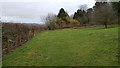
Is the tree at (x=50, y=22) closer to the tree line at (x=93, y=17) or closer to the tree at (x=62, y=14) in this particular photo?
the tree line at (x=93, y=17)

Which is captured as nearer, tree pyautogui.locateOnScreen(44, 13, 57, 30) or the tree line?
the tree line

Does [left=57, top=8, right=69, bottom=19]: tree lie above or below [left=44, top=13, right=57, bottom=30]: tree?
above

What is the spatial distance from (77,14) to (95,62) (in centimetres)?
5128

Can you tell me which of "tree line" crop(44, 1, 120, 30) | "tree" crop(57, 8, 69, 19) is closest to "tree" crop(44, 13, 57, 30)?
"tree line" crop(44, 1, 120, 30)

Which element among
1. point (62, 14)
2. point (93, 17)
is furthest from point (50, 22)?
point (93, 17)

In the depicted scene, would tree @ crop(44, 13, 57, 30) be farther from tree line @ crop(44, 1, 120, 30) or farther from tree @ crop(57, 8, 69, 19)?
tree @ crop(57, 8, 69, 19)

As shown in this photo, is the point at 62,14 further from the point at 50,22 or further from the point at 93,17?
the point at 93,17

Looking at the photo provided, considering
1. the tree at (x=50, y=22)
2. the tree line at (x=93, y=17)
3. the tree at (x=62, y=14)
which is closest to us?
the tree line at (x=93, y=17)

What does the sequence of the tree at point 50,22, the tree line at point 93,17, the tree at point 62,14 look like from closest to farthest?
the tree line at point 93,17
the tree at point 50,22
the tree at point 62,14

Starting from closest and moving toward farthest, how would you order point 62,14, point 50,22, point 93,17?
point 93,17, point 50,22, point 62,14

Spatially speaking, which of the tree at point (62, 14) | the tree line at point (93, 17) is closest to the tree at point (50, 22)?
the tree line at point (93, 17)

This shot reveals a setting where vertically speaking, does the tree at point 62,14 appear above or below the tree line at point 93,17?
above

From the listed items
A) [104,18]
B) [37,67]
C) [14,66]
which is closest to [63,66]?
[37,67]

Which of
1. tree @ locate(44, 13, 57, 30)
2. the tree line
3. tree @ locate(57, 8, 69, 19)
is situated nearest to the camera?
the tree line
